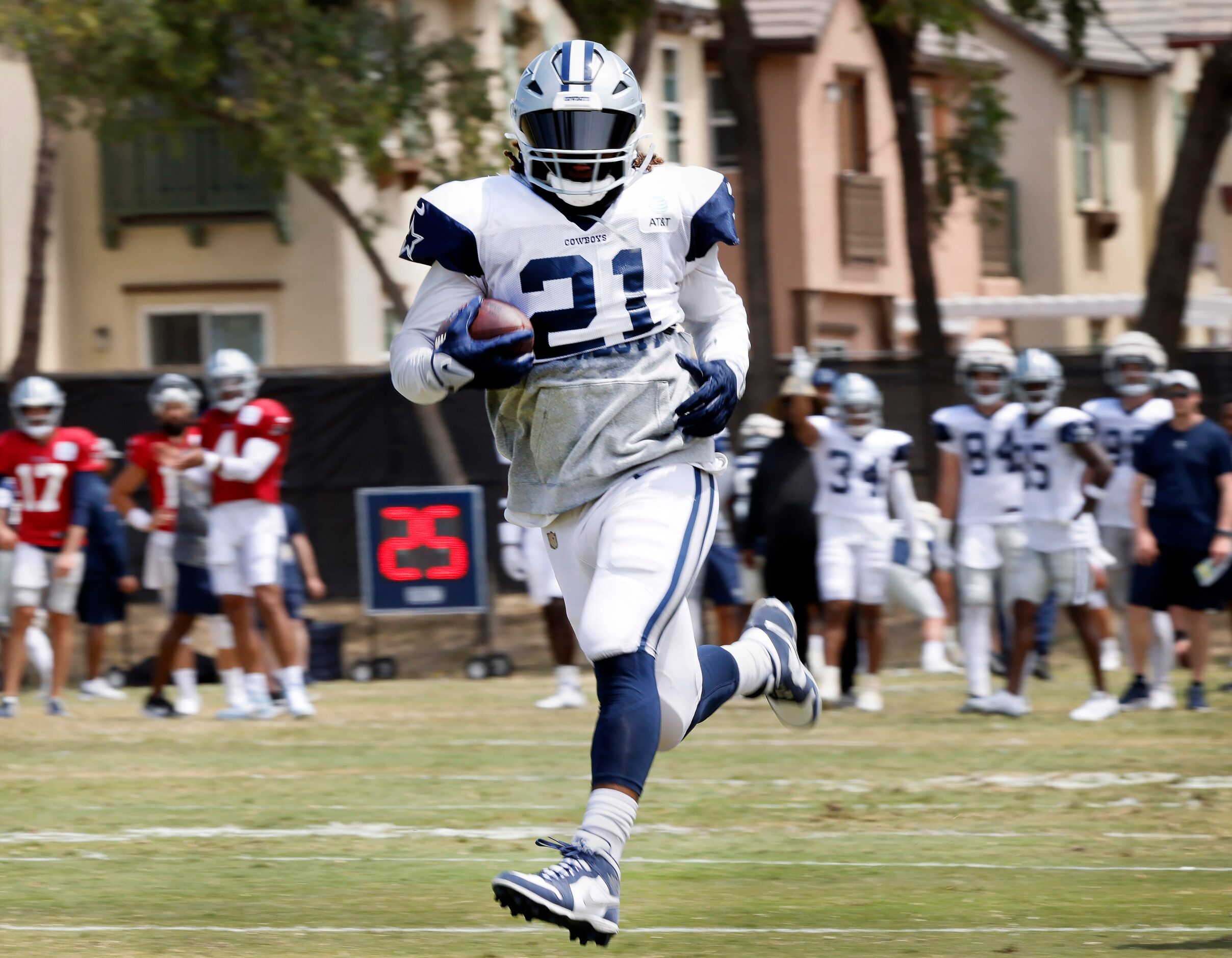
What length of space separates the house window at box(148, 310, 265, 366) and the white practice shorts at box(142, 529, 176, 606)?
10986mm

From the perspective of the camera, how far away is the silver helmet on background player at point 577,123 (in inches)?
209

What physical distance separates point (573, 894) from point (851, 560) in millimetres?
8240

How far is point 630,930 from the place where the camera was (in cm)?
552

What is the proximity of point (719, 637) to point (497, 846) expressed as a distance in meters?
8.70

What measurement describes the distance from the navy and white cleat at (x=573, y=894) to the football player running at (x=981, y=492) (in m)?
7.76

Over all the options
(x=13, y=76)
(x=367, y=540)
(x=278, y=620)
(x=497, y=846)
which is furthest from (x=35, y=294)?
(x=497, y=846)

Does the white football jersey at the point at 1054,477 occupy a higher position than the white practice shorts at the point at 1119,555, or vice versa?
the white football jersey at the point at 1054,477

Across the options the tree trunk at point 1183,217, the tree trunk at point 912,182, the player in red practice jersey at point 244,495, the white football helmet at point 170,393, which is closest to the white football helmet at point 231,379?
the player in red practice jersey at point 244,495

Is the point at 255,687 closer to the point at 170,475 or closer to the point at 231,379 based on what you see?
the point at 170,475

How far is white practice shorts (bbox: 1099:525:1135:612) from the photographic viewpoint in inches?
532

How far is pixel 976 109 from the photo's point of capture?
20906 millimetres

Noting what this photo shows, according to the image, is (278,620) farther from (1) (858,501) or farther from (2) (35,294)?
(2) (35,294)

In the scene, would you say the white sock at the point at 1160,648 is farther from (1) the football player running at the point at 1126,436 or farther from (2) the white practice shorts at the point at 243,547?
(2) the white practice shorts at the point at 243,547

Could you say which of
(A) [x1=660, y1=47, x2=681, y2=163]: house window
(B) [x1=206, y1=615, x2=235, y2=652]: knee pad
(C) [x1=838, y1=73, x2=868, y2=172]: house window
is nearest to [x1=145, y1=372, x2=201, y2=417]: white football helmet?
(B) [x1=206, y1=615, x2=235, y2=652]: knee pad
